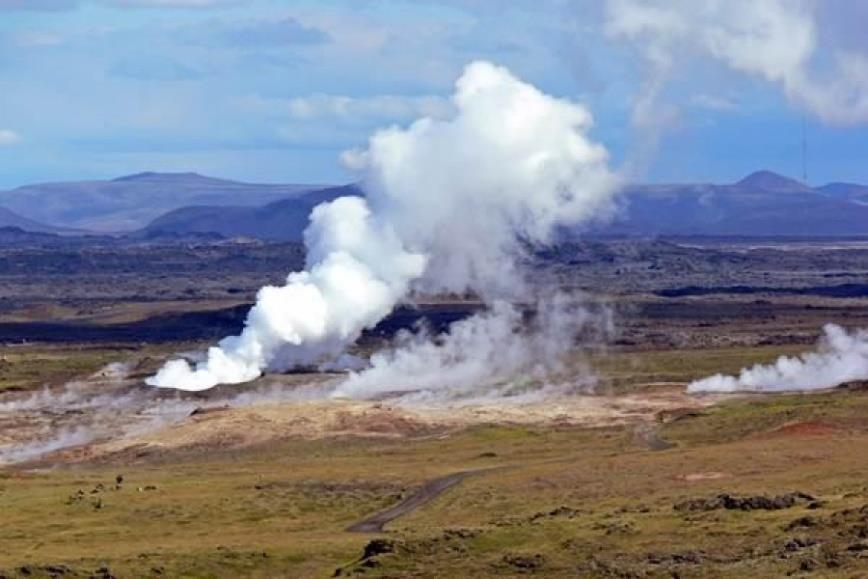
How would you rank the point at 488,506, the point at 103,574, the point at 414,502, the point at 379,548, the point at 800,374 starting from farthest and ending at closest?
the point at 800,374 < the point at 414,502 < the point at 488,506 < the point at 379,548 < the point at 103,574

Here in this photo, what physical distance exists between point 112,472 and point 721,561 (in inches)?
2198

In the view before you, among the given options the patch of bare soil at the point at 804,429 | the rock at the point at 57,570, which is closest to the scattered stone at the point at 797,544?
the rock at the point at 57,570

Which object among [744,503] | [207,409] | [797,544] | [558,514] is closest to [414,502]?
[558,514]

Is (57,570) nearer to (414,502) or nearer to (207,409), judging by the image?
(414,502)

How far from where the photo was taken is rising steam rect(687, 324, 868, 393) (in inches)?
6112

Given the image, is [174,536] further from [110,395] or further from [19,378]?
[19,378]

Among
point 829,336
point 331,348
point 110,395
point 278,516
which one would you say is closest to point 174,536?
point 278,516

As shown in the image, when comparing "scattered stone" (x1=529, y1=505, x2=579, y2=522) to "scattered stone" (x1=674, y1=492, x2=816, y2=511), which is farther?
"scattered stone" (x1=529, y1=505, x2=579, y2=522)

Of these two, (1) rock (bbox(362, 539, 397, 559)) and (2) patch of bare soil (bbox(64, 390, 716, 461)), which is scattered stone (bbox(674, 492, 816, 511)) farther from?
(2) patch of bare soil (bbox(64, 390, 716, 461))

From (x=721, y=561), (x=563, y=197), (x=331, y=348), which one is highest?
(x=563, y=197)

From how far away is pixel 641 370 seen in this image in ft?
568

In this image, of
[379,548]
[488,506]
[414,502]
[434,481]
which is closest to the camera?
[379,548]

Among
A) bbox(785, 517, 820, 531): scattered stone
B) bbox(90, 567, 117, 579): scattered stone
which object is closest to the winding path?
bbox(90, 567, 117, 579): scattered stone

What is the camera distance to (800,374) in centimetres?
15900
